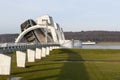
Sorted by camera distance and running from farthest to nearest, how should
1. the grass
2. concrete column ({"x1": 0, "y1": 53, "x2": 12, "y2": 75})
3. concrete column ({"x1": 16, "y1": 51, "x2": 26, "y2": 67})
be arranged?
concrete column ({"x1": 16, "y1": 51, "x2": 26, "y2": 67}) → concrete column ({"x1": 0, "y1": 53, "x2": 12, "y2": 75}) → the grass

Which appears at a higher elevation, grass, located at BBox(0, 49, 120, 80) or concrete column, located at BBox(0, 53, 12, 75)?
concrete column, located at BBox(0, 53, 12, 75)

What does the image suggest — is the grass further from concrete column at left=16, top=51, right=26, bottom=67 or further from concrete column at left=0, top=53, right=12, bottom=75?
concrete column at left=0, top=53, right=12, bottom=75

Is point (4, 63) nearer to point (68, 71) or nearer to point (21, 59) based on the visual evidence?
point (68, 71)

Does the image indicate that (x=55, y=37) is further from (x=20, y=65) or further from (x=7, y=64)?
(x=7, y=64)

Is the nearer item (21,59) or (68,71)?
(68,71)

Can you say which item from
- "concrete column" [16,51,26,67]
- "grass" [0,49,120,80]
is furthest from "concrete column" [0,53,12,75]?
"concrete column" [16,51,26,67]

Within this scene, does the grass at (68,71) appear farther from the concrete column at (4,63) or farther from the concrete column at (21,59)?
the concrete column at (4,63)

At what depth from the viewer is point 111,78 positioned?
32.2 meters

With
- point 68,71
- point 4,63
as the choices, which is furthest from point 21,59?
point 68,71

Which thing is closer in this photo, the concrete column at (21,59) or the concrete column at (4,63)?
the concrete column at (4,63)

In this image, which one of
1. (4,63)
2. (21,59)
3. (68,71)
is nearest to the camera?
(4,63)

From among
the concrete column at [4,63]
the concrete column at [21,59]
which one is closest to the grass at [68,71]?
the concrete column at [21,59]

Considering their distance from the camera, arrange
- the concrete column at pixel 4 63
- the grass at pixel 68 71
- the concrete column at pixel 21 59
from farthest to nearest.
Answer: the concrete column at pixel 21 59 → the concrete column at pixel 4 63 → the grass at pixel 68 71

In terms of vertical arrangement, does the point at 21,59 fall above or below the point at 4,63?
below
